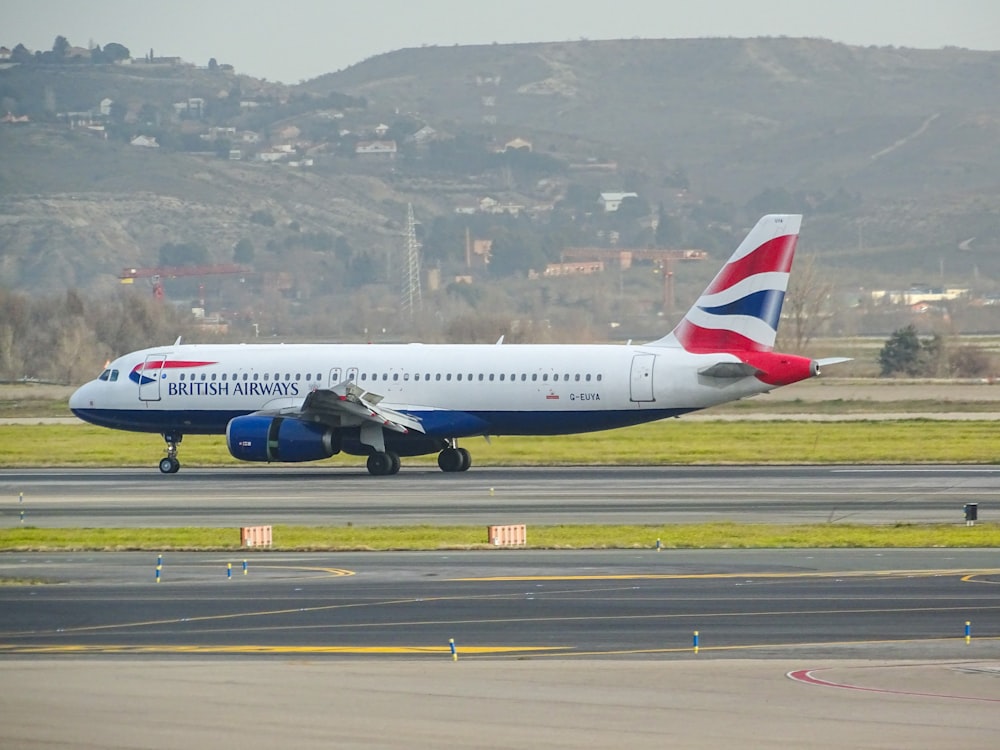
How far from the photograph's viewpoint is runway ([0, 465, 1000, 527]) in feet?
121

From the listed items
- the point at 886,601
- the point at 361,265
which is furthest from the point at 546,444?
the point at 361,265

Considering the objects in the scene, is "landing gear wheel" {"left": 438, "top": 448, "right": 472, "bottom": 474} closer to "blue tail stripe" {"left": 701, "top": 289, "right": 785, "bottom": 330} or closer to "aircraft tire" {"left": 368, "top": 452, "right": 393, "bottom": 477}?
A: "aircraft tire" {"left": 368, "top": 452, "right": 393, "bottom": 477}

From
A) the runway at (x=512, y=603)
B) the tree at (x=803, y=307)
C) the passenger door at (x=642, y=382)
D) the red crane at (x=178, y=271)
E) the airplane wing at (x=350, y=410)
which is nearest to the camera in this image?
the runway at (x=512, y=603)

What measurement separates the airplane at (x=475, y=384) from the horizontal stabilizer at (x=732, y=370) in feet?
0.09

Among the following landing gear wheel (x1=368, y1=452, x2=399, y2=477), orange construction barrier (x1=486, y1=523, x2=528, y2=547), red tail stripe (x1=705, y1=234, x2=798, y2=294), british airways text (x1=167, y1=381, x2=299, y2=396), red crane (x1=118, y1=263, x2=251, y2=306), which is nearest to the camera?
orange construction barrier (x1=486, y1=523, x2=528, y2=547)

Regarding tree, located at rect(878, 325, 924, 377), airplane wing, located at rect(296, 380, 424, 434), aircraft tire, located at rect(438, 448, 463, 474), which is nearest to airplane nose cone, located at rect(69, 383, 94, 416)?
airplane wing, located at rect(296, 380, 424, 434)

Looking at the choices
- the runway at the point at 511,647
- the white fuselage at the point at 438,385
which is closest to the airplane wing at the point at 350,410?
the white fuselage at the point at 438,385

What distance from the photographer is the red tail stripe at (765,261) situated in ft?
158

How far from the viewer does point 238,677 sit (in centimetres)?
1878

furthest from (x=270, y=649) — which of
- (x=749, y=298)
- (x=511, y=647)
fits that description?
(x=749, y=298)

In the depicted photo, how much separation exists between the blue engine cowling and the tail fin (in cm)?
1100

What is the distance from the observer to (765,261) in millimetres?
48312

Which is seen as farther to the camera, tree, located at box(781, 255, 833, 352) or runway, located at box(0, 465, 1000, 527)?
tree, located at box(781, 255, 833, 352)

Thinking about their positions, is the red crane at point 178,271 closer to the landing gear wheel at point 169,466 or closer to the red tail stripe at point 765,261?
the landing gear wheel at point 169,466
